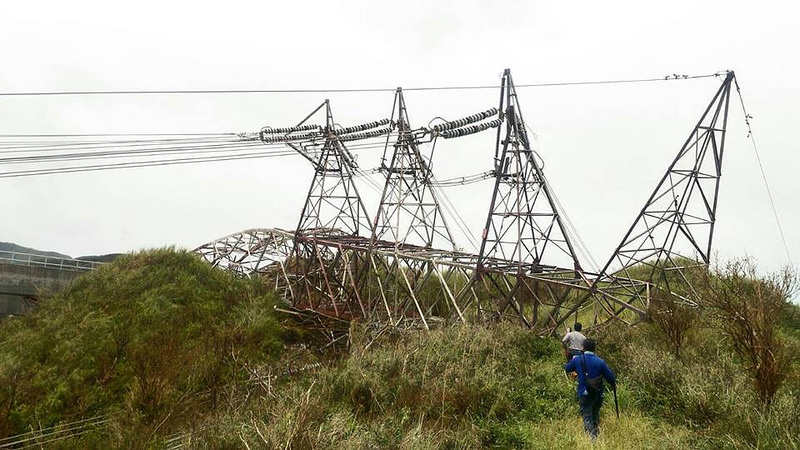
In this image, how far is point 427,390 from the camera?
9617 millimetres

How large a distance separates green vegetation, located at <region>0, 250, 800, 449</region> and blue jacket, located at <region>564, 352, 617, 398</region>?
2.12 ft

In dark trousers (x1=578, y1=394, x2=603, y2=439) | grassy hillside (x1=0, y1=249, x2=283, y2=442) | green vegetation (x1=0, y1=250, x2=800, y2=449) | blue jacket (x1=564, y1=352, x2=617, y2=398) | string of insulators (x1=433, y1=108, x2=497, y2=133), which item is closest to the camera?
green vegetation (x1=0, y1=250, x2=800, y2=449)

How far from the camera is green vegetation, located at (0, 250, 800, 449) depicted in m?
7.21

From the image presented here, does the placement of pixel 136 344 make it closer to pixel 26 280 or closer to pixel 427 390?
pixel 26 280

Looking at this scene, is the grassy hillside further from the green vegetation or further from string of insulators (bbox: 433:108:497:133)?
string of insulators (bbox: 433:108:497:133)

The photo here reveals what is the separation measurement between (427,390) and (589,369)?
9.64 ft

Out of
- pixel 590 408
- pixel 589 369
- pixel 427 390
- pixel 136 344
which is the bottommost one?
pixel 136 344

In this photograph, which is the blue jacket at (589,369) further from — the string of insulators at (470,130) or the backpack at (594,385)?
the string of insulators at (470,130)

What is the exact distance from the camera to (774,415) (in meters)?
6.45

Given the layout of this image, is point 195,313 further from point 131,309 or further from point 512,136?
point 512,136

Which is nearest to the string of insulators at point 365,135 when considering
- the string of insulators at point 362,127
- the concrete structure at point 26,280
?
the string of insulators at point 362,127

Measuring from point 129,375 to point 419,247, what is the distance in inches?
407

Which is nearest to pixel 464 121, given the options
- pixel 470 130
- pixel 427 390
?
pixel 470 130

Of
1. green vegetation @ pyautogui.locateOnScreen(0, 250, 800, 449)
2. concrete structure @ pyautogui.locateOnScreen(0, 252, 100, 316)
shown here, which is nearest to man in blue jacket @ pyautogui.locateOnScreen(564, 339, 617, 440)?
green vegetation @ pyautogui.locateOnScreen(0, 250, 800, 449)
